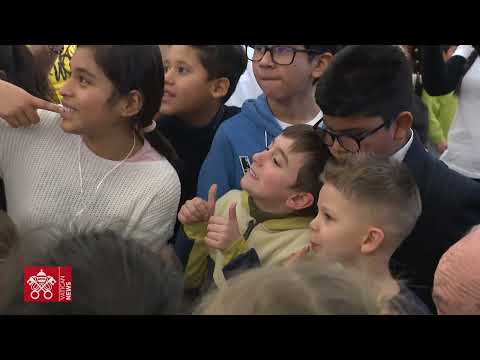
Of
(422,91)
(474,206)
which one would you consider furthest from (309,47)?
(474,206)

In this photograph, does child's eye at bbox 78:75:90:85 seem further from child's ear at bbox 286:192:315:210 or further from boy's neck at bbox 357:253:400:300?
boy's neck at bbox 357:253:400:300

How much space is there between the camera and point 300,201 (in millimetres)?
831

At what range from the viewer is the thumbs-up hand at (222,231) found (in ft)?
2.59

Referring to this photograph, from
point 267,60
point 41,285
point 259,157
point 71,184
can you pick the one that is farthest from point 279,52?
point 41,285

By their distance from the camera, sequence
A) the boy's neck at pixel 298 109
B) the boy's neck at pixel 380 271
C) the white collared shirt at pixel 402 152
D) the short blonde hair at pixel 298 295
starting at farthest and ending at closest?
the boy's neck at pixel 298 109, the white collared shirt at pixel 402 152, the boy's neck at pixel 380 271, the short blonde hair at pixel 298 295

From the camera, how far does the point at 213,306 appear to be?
0.53 m

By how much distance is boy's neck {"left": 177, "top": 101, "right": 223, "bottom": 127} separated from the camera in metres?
0.96

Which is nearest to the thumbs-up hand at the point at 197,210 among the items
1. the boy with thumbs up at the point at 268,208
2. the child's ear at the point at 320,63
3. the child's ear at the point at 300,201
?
the boy with thumbs up at the point at 268,208

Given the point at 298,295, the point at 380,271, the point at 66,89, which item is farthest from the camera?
the point at 66,89

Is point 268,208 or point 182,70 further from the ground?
point 182,70

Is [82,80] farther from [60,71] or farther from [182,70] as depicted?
[182,70]

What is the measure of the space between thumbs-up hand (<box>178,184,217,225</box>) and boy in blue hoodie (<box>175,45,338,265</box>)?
3 cm

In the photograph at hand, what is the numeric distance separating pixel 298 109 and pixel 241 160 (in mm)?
122

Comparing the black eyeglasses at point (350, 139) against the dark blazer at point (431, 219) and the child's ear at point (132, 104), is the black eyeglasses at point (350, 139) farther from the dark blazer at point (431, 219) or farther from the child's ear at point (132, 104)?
the child's ear at point (132, 104)
